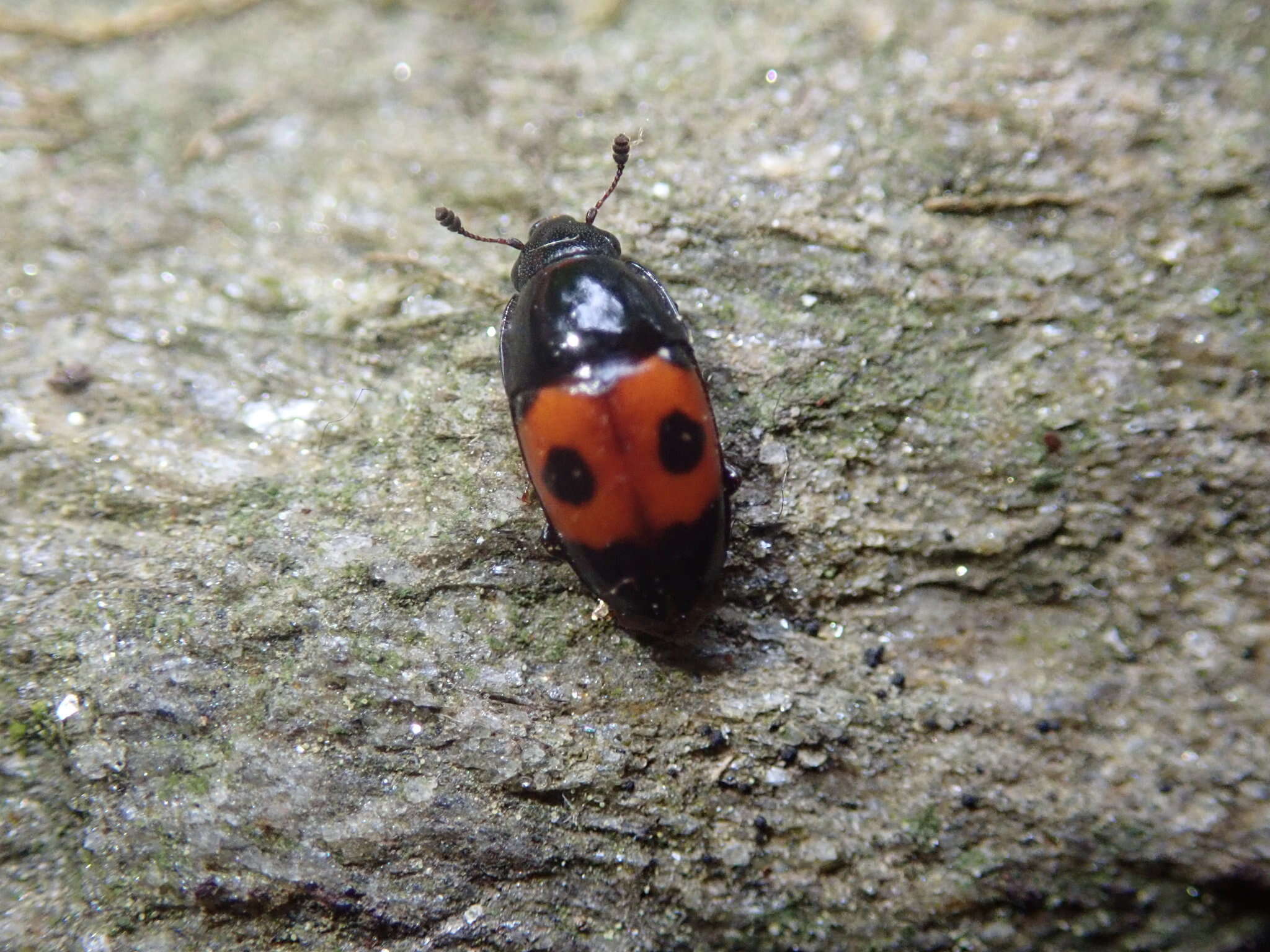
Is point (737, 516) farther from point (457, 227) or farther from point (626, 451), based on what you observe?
point (457, 227)

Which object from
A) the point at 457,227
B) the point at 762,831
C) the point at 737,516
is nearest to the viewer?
the point at 762,831

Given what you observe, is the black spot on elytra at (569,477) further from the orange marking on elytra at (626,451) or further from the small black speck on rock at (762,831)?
the small black speck on rock at (762,831)

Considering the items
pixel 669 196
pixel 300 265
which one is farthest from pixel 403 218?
pixel 669 196

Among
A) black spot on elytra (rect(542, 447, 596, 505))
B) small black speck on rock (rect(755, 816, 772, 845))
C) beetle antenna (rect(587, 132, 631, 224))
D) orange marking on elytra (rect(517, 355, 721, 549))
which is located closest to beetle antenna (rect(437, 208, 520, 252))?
beetle antenna (rect(587, 132, 631, 224))

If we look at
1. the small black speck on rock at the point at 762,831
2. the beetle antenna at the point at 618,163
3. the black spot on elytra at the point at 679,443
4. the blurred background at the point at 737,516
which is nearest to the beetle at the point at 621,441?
the black spot on elytra at the point at 679,443

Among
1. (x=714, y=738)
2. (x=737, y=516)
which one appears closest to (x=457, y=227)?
(x=737, y=516)

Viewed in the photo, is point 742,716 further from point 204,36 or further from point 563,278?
point 204,36

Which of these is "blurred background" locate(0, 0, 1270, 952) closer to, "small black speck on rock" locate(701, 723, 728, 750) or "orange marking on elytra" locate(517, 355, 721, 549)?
"small black speck on rock" locate(701, 723, 728, 750)
